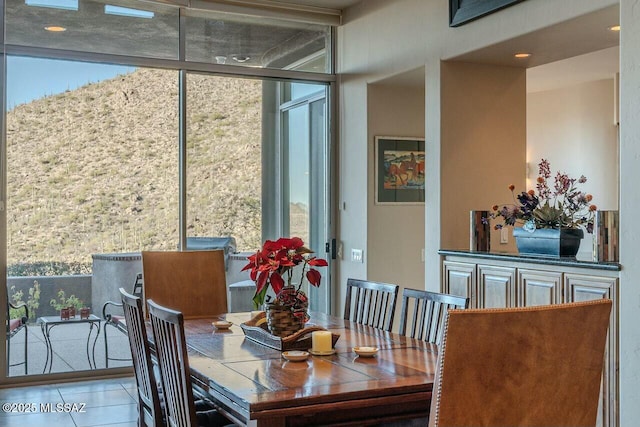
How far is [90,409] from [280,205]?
2.35 m

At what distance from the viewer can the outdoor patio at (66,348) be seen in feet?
17.3

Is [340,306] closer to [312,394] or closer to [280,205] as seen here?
[280,205]

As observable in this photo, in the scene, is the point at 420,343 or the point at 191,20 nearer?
the point at 420,343

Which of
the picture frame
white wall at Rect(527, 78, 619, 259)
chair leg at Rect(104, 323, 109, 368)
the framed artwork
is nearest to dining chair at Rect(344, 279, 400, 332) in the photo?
the picture frame

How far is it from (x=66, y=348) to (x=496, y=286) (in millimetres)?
3211

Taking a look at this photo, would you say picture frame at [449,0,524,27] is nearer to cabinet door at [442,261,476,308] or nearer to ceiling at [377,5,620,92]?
ceiling at [377,5,620,92]

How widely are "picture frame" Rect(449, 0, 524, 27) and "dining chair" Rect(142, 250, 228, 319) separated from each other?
214cm

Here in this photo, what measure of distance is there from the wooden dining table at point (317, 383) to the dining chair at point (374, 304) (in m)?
0.61

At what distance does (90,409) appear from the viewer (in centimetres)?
466

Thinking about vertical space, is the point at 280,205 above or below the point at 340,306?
above

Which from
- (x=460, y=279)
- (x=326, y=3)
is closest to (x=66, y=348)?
(x=460, y=279)

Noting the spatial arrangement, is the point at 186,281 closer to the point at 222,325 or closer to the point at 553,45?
the point at 222,325

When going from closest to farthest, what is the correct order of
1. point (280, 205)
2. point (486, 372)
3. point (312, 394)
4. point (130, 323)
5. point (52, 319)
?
1. point (486, 372)
2. point (312, 394)
3. point (130, 323)
4. point (52, 319)
5. point (280, 205)

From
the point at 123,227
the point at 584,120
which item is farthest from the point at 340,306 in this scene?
the point at 584,120
